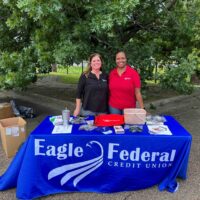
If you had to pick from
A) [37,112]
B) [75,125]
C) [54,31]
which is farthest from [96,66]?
[37,112]

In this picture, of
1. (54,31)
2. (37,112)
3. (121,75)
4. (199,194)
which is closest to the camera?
(199,194)

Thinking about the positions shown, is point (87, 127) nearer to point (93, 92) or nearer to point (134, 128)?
point (134, 128)

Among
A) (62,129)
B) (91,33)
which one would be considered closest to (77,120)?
(62,129)

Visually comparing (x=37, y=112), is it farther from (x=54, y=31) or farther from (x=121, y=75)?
(x=121, y=75)

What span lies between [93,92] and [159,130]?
1.22 metres

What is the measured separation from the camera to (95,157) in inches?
150

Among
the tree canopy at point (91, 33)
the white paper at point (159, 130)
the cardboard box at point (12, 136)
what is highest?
the tree canopy at point (91, 33)

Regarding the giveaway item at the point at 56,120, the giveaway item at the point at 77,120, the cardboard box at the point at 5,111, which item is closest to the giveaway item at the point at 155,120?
the giveaway item at the point at 77,120

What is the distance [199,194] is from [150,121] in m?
1.15

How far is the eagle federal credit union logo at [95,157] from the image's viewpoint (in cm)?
374

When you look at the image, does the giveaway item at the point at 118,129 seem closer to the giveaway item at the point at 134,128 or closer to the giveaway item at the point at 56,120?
the giveaway item at the point at 134,128

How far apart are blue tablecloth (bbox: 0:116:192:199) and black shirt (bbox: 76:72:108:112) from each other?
77 cm

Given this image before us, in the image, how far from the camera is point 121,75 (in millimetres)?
4664

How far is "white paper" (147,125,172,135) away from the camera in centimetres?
386
